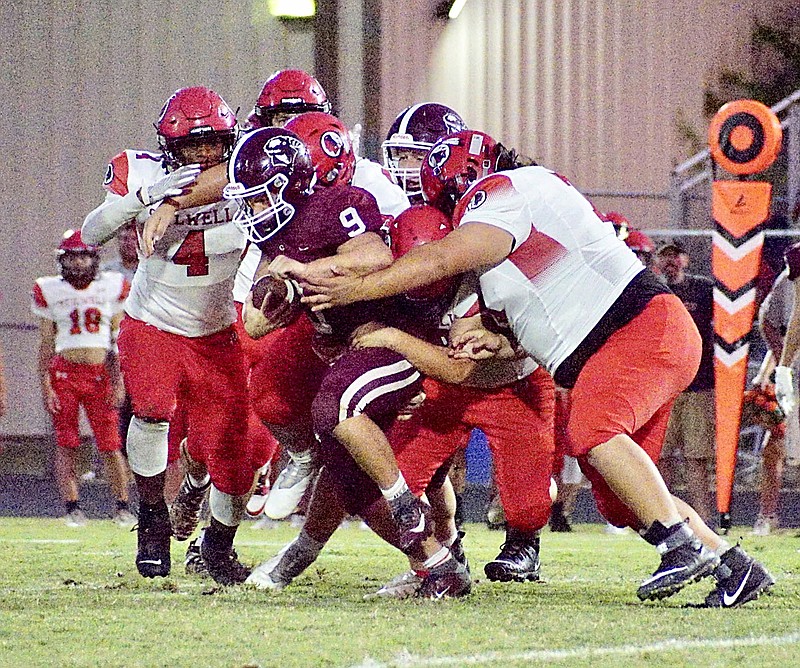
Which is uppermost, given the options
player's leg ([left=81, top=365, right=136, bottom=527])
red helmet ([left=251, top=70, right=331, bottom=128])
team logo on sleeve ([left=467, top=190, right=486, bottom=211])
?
red helmet ([left=251, top=70, right=331, bottom=128])

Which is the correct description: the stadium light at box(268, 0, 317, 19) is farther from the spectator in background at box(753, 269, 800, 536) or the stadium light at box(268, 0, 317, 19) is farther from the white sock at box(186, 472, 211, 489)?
the white sock at box(186, 472, 211, 489)

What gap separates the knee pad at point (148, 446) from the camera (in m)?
5.41

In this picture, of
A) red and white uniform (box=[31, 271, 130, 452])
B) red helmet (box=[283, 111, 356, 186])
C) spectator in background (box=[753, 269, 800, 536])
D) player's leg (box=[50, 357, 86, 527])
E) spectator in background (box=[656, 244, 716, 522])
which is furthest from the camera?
red and white uniform (box=[31, 271, 130, 452])

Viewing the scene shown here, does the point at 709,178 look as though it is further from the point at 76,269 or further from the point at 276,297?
the point at 276,297

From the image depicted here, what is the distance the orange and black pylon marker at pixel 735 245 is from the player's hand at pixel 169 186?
3.27 metres

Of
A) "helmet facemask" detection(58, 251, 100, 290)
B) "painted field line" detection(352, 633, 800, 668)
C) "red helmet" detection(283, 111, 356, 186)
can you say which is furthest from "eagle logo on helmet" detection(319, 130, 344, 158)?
"helmet facemask" detection(58, 251, 100, 290)

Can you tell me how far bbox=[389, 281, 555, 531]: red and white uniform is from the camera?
5.17 meters

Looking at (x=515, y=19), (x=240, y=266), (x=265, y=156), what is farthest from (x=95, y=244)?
(x=515, y=19)

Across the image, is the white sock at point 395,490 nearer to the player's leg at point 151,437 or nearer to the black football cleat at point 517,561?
the black football cleat at point 517,561

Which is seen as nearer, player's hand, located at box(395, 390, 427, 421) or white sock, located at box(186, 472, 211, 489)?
player's hand, located at box(395, 390, 427, 421)

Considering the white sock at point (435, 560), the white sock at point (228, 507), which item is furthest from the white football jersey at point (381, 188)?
the white sock at point (435, 560)

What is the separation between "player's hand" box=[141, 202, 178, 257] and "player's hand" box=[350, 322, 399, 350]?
94 centimetres

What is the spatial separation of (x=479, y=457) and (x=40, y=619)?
19.7ft

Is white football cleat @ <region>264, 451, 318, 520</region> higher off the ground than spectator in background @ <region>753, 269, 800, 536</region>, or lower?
higher
